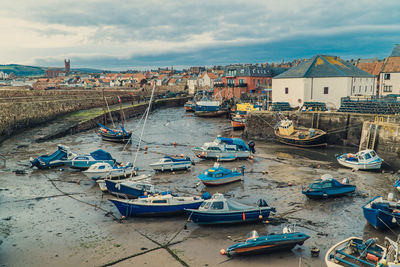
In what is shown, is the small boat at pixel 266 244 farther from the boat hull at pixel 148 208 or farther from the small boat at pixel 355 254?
the boat hull at pixel 148 208

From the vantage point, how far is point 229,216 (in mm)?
13922

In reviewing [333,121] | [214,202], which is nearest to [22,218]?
[214,202]

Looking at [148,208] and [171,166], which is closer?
[148,208]

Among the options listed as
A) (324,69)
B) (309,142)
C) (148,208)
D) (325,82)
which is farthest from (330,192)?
(324,69)

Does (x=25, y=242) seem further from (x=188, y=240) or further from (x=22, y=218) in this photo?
(x=188, y=240)

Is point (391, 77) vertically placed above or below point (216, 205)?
above

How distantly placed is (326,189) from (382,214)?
3.88 meters

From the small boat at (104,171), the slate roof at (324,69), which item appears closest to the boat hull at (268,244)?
the small boat at (104,171)

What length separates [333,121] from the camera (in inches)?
1229

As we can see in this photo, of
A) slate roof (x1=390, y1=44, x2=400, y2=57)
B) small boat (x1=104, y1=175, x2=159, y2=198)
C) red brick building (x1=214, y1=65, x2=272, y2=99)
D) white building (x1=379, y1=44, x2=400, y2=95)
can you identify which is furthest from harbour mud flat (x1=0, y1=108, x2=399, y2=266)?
red brick building (x1=214, y1=65, x2=272, y2=99)

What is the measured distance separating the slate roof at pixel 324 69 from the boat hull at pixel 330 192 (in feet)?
78.8

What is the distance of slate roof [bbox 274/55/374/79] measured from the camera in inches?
1505

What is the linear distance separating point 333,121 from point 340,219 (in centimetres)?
1881

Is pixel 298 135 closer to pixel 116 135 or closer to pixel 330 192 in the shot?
pixel 330 192
